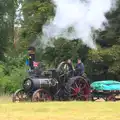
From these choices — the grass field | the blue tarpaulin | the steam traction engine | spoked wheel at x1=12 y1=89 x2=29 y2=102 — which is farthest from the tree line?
the grass field

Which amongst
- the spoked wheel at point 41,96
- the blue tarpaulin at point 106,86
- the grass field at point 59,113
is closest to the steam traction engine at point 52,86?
the spoked wheel at point 41,96

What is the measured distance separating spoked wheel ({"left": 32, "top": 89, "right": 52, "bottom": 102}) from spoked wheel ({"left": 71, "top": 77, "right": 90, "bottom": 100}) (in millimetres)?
1258

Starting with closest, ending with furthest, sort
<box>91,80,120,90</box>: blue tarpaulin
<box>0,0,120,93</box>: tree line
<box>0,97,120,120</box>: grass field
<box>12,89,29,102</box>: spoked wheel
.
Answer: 1. <box>0,97,120,120</box>: grass field
2. <box>12,89,29,102</box>: spoked wheel
3. <box>91,80,120,90</box>: blue tarpaulin
4. <box>0,0,120,93</box>: tree line

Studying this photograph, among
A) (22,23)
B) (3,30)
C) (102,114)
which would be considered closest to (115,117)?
(102,114)

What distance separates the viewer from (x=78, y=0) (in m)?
24.6

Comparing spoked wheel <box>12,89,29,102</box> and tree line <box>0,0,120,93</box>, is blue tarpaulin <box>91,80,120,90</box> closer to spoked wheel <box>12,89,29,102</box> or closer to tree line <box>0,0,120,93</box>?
spoked wheel <box>12,89,29,102</box>

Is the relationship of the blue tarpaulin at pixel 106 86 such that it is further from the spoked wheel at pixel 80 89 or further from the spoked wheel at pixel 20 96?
the spoked wheel at pixel 20 96

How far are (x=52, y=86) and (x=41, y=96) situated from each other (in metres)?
0.77

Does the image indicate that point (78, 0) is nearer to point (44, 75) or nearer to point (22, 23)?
point (44, 75)

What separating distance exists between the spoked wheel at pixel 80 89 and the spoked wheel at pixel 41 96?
49.5 inches

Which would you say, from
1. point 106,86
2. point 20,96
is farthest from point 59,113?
point 106,86

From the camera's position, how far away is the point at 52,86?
808 inches

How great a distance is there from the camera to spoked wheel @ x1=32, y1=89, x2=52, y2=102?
19.8 meters

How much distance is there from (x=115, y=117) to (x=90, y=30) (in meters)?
12.4
